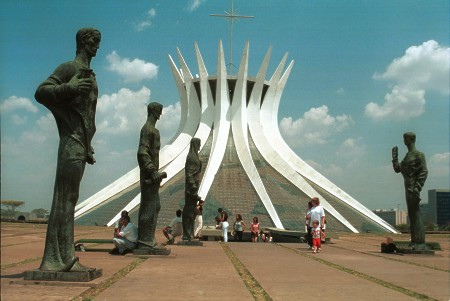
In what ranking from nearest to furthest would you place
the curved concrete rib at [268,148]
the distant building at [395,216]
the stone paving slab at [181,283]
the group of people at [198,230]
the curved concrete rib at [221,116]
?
the stone paving slab at [181,283] → the group of people at [198,230] → the curved concrete rib at [268,148] → the curved concrete rib at [221,116] → the distant building at [395,216]

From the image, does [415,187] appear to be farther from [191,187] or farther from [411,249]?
[191,187]

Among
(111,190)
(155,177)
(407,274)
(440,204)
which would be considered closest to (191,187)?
(155,177)

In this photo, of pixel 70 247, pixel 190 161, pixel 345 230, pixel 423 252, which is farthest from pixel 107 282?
pixel 345 230

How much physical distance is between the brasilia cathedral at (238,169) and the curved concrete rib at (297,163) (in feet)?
0.21

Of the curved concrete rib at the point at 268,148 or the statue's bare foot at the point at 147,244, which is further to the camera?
the curved concrete rib at the point at 268,148

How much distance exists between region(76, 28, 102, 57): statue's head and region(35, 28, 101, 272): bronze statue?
197mm

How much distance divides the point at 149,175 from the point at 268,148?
915 inches

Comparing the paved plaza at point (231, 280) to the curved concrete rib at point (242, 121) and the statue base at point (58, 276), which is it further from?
the curved concrete rib at point (242, 121)

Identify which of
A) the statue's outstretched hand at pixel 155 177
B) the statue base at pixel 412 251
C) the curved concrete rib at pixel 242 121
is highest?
the curved concrete rib at pixel 242 121

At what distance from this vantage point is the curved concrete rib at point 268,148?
1059 inches

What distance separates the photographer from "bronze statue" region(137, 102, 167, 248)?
8016 mm

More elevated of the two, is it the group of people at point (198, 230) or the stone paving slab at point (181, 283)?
the group of people at point (198, 230)

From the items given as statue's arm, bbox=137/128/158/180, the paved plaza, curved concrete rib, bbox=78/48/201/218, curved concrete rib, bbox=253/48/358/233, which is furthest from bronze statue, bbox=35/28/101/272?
curved concrete rib, bbox=78/48/201/218

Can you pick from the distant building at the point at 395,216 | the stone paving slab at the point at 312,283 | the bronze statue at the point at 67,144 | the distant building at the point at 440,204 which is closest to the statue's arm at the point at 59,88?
the bronze statue at the point at 67,144
